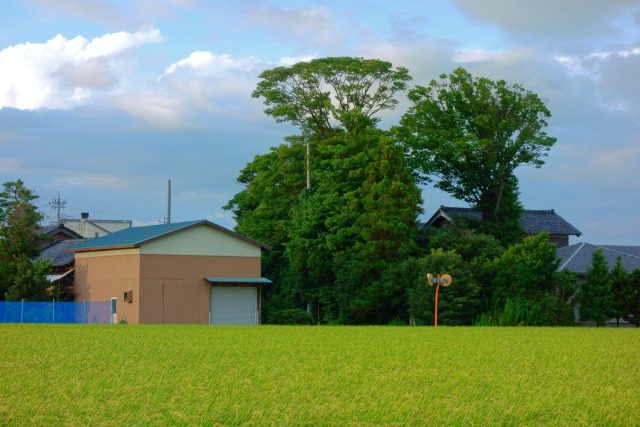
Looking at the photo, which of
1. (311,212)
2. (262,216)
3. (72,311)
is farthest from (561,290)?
(72,311)

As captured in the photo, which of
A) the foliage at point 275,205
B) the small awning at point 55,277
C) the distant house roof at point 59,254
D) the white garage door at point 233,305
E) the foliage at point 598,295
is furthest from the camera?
the foliage at point 275,205

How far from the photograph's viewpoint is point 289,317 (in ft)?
136

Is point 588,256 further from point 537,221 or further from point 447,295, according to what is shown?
point 447,295

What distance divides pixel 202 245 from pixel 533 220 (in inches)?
965

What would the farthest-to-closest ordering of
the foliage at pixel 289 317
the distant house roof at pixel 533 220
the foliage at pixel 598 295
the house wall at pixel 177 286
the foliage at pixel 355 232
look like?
the distant house roof at pixel 533 220, the foliage at pixel 289 317, the foliage at pixel 355 232, the house wall at pixel 177 286, the foliage at pixel 598 295

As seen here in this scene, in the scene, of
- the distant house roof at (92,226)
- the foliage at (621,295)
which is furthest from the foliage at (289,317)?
the distant house roof at (92,226)

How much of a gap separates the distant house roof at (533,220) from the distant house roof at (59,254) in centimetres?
2167

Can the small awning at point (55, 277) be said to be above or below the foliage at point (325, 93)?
below

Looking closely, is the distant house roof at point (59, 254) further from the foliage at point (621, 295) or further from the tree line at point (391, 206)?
the foliage at point (621, 295)

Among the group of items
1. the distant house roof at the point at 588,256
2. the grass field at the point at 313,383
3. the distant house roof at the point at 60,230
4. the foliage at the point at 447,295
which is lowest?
the grass field at the point at 313,383

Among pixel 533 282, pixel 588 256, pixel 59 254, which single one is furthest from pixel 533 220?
pixel 59 254

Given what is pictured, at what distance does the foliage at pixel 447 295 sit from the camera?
36.1m

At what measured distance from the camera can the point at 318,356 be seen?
17.4 metres

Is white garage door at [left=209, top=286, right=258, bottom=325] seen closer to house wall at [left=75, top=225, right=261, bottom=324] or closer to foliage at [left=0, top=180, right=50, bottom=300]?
house wall at [left=75, top=225, right=261, bottom=324]
